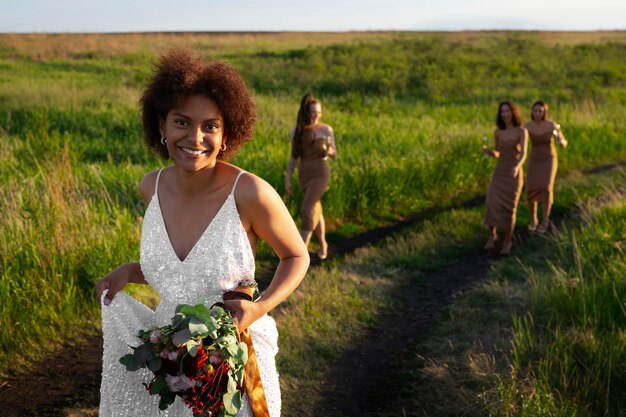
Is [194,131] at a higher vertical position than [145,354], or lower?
higher

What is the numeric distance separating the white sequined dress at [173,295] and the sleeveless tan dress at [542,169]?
8.95m

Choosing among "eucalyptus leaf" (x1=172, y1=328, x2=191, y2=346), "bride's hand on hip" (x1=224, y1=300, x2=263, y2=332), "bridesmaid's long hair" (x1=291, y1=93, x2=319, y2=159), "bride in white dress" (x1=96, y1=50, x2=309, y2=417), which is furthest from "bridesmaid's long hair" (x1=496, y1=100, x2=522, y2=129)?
"eucalyptus leaf" (x1=172, y1=328, x2=191, y2=346)

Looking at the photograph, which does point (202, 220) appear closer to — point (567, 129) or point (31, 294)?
point (31, 294)

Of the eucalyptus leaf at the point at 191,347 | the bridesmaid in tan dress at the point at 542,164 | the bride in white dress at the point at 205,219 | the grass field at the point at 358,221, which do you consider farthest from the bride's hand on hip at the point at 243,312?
the bridesmaid in tan dress at the point at 542,164

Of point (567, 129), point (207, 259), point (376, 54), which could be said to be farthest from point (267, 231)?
point (376, 54)

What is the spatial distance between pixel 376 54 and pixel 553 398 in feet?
146

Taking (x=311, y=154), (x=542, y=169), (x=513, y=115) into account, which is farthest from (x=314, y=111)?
(x=542, y=169)

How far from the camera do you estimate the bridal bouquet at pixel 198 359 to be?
2.35m

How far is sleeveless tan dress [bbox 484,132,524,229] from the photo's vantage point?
10.1 metres

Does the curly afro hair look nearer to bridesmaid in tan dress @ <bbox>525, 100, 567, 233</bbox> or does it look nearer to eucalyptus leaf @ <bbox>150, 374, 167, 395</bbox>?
eucalyptus leaf @ <bbox>150, 374, 167, 395</bbox>

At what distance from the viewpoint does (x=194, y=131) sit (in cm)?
269

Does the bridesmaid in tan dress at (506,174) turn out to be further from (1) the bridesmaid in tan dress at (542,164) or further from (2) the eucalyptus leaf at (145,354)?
(2) the eucalyptus leaf at (145,354)

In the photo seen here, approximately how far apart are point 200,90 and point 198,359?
0.92 m

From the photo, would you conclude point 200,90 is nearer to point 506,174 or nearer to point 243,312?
point 243,312
